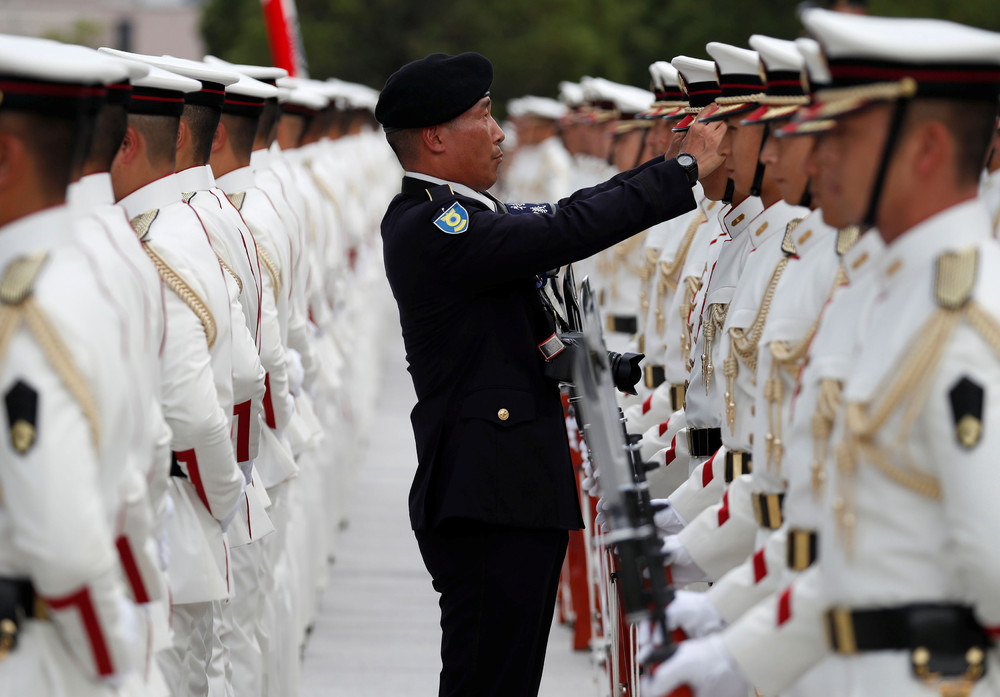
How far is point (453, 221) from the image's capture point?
3.85 metres

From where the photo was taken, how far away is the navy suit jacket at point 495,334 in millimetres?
3818

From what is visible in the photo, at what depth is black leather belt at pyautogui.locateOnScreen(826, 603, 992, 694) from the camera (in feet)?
7.68

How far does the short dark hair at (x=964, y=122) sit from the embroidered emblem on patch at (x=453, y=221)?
1.62 m

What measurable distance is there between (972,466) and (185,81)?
2.40 metres

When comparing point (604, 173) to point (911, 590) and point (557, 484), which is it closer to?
point (557, 484)

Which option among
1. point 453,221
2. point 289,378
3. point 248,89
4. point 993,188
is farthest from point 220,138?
point 993,188

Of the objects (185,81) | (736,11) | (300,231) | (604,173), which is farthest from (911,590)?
(736,11)

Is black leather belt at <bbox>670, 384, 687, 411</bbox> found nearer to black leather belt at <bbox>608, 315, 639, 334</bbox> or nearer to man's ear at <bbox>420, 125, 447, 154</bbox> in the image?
man's ear at <bbox>420, 125, 447, 154</bbox>

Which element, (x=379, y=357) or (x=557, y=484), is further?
(x=379, y=357)

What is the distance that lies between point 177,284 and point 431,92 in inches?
31.9

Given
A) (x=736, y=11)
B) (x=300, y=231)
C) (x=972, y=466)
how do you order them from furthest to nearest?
(x=736, y=11) < (x=300, y=231) < (x=972, y=466)

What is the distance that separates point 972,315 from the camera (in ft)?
7.48

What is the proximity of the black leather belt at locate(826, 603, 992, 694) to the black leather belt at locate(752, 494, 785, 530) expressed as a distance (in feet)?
2.24

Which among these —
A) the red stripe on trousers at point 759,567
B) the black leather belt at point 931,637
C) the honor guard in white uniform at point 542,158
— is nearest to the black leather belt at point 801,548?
the red stripe on trousers at point 759,567
